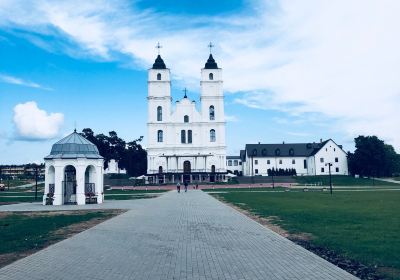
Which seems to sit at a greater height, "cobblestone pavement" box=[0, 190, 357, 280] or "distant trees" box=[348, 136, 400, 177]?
"distant trees" box=[348, 136, 400, 177]

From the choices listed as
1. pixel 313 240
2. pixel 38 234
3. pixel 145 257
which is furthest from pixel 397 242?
pixel 38 234

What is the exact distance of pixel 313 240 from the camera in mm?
11953

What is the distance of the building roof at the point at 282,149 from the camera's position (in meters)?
95.9

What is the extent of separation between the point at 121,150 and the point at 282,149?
39129 millimetres

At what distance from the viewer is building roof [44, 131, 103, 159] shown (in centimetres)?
3095

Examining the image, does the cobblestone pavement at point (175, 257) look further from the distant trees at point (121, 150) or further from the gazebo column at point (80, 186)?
the distant trees at point (121, 150)

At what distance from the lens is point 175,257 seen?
9.59 m

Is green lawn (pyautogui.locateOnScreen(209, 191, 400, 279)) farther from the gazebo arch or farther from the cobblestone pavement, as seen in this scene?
the gazebo arch

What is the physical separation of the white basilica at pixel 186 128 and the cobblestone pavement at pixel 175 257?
61980 mm

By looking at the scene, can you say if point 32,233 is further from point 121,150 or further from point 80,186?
point 121,150

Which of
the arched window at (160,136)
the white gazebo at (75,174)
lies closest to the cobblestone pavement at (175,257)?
the white gazebo at (75,174)

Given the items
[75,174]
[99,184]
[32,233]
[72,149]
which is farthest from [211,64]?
[32,233]

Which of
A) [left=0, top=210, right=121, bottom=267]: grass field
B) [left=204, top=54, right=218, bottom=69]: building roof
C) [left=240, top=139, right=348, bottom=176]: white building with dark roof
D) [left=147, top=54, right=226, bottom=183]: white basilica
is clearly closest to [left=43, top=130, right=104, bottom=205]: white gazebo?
[left=0, top=210, right=121, bottom=267]: grass field

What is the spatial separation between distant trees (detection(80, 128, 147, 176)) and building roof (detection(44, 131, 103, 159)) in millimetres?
55619
